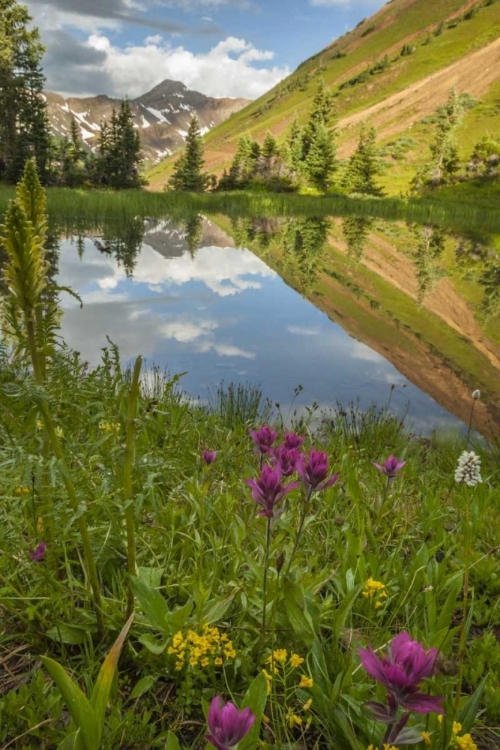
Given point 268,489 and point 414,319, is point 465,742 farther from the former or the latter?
point 414,319

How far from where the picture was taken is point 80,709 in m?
1.54

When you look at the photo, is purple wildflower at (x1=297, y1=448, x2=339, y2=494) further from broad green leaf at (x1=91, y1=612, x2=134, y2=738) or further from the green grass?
the green grass

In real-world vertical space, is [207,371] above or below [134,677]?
below

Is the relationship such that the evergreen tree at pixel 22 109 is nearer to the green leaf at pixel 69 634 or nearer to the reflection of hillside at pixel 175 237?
the reflection of hillside at pixel 175 237

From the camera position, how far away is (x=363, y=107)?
144250 millimetres

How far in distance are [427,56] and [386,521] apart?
185 m

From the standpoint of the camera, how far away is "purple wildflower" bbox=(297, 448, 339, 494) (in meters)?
1.82

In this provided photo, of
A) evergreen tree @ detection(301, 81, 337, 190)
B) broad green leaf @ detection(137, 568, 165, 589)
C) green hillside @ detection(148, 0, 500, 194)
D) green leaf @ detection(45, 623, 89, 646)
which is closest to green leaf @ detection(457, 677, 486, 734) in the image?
broad green leaf @ detection(137, 568, 165, 589)

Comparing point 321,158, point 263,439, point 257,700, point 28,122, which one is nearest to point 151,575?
point 263,439

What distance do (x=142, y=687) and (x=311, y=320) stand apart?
37.7ft

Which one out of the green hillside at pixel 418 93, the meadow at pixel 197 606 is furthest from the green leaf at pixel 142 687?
the green hillside at pixel 418 93

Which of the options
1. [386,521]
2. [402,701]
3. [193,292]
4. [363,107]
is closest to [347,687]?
[402,701]

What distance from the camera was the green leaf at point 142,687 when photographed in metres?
1.98

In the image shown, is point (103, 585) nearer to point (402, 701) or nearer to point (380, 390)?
point (402, 701)
